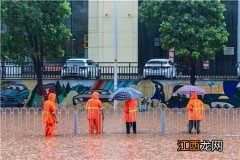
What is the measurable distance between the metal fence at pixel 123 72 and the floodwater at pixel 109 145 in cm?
1327

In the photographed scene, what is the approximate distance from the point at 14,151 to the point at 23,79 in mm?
19462

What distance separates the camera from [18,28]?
2947 cm

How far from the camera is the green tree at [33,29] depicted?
2866 cm

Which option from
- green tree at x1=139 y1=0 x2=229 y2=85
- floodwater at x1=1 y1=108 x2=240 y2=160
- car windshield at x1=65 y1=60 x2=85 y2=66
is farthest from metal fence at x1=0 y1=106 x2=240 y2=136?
car windshield at x1=65 y1=60 x2=85 y2=66

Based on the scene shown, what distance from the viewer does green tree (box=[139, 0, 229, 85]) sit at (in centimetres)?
3027

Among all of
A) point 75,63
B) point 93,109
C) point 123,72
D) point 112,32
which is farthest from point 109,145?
point 112,32

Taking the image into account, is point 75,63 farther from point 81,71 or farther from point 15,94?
point 15,94

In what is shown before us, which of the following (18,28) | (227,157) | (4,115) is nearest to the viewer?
(227,157)

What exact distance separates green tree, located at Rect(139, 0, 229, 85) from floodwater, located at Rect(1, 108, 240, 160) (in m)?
11.0

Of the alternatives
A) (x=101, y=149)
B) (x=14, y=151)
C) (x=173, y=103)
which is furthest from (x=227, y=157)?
(x=173, y=103)

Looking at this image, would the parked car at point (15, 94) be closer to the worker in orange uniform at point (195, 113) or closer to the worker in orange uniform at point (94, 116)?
the worker in orange uniform at point (94, 116)

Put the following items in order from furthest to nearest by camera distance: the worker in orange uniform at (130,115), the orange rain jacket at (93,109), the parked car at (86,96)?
the parked car at (86,96) → the worker in orange uniform at (130,115) → the orange rain jacket at (93,109)

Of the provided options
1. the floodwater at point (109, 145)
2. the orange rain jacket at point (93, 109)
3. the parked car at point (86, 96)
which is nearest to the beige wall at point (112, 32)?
the parked car at point (86, 96)

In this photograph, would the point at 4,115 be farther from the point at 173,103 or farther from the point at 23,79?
the point at 173,103
